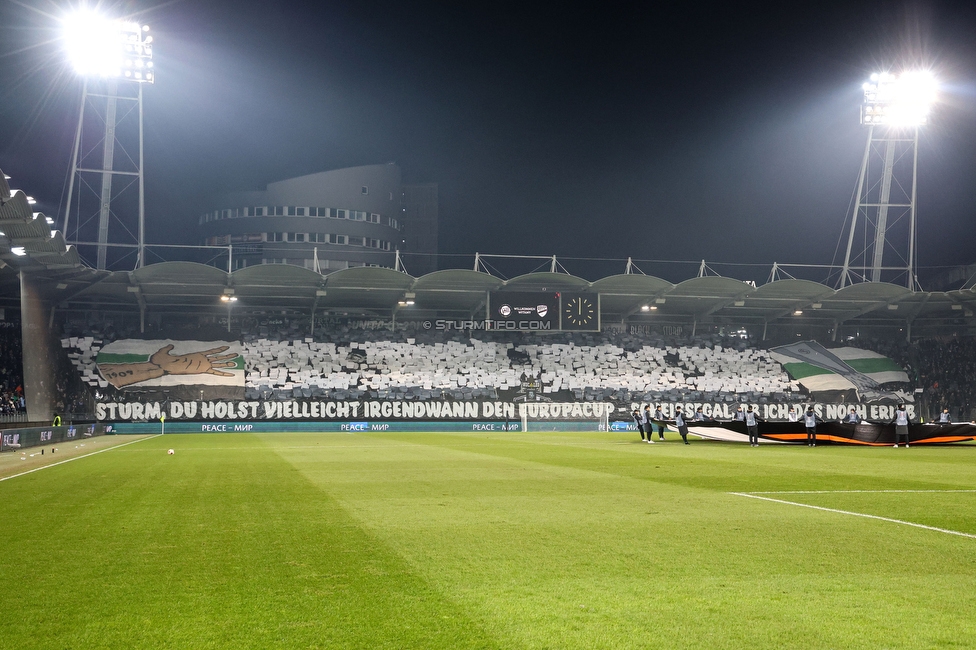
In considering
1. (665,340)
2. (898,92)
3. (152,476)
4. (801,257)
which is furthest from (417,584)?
(801,257)

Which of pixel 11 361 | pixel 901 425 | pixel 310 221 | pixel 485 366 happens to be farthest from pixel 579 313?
pixel 310 221

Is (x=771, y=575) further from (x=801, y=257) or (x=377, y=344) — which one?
(x=801, y=257)

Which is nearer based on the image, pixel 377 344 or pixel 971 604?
pixel 971 604

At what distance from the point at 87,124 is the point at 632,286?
32860mm

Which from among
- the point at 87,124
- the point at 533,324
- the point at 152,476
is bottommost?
the point at 152,476

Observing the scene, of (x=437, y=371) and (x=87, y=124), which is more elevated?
(x=87, y=124)

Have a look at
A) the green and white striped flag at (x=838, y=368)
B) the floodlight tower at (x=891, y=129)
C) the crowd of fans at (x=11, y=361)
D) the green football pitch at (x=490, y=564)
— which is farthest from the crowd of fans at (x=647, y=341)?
the green football pitch at (x=490, y=564)

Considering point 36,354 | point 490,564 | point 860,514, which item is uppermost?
point 36,354

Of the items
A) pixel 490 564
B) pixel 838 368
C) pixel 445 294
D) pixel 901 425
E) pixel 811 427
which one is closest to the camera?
pixel 490 564

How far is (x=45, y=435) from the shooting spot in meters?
32.1

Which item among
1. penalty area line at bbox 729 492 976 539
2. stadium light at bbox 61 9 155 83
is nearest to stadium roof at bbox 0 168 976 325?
stadium light at bbox 61 9 155 83

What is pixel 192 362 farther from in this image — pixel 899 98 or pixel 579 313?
pixel 899 98

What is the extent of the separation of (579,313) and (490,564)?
137ft

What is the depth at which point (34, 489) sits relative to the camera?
13.8 metres
